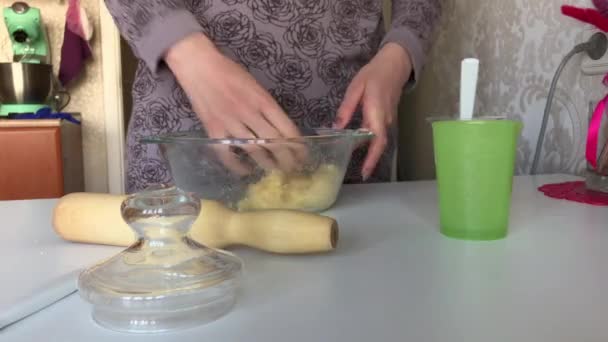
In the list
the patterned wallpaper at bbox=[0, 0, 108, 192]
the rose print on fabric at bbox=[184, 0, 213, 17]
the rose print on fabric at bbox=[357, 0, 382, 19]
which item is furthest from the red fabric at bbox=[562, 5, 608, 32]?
the patterned wallpaper at bbox=[0, 0, 108, 192]

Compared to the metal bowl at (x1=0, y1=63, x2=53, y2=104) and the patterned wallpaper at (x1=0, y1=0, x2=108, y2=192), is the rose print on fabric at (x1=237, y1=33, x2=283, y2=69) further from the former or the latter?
the patterned wallpaper at (x1=0, y1=0, x2=108, y2=192)

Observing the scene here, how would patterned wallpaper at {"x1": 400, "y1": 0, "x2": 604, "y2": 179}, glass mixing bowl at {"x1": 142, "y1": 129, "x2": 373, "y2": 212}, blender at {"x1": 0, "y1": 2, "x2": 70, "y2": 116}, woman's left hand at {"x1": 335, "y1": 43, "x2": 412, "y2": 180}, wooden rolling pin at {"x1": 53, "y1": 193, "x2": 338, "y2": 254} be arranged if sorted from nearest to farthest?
wooden rolling pin at {"x1": 53, "y1": 193, "x2": 338, "y2": 254} < glass mixing bowl at {"x1": 142, "y1": 129, "x2": 373, "y2": 212} < woman's left hand at {"x1": 335, "y1": 43, "x2": 412, "y2": 180} < patterned wallpaper at {"x1": 400, "y1": 0, "x2": 604, "y2": 179} < blender at {"x1": 0, "y1": 2, "x2": 70, "y2": 116}

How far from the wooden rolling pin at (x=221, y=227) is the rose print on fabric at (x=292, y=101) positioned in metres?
0.41

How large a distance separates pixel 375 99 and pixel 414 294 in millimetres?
354

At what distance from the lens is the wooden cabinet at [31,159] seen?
171 centimetres

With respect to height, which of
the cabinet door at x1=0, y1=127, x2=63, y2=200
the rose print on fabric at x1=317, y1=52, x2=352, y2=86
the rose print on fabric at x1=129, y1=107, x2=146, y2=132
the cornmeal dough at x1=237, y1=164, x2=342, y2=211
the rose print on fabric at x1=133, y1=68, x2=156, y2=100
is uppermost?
the rose print on fabric at x1=317, y1=52, x2=352, y2=86

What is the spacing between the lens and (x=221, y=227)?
1.37 ft

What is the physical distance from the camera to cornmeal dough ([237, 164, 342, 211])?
542 millimetres

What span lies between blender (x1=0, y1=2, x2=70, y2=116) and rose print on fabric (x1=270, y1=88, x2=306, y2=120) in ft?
4.36

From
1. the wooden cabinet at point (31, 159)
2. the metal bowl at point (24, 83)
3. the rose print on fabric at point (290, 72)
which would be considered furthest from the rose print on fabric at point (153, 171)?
the metal bowl at point (24, 83)

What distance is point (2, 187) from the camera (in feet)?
5.72

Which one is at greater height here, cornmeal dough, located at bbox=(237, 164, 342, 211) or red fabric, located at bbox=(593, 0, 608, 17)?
red fabric, located at bbox=(593, 0, 608, 17)

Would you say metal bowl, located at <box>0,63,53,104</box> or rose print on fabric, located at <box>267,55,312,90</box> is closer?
rose print on fabric, located at <box>267,55,312,90</box>

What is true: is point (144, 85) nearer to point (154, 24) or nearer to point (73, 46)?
point (154, 24)
